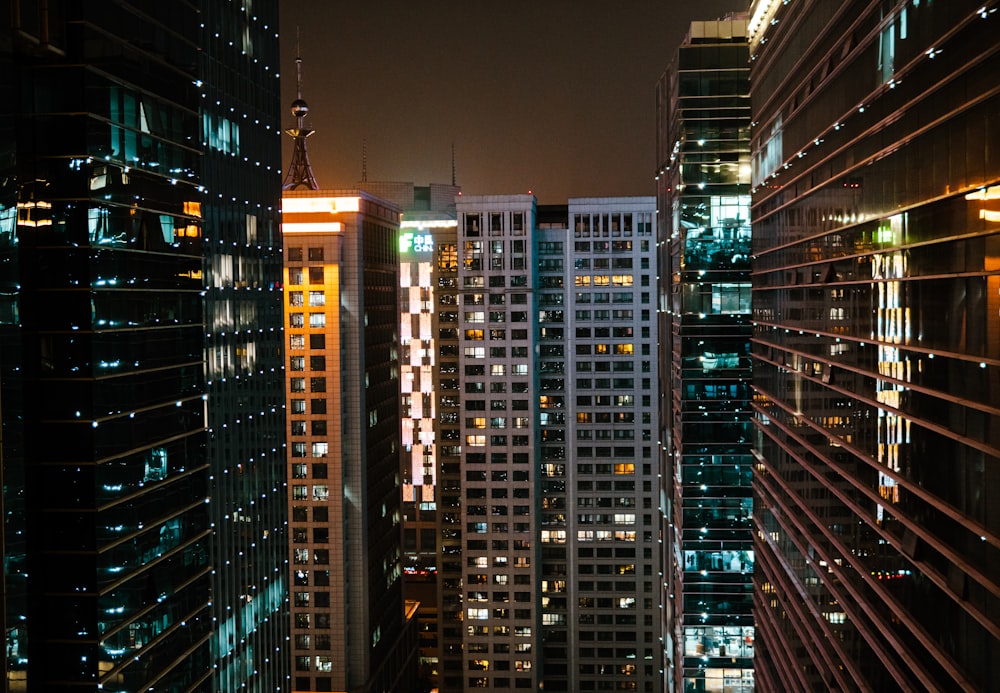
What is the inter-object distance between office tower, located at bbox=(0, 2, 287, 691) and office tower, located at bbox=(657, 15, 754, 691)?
36676 mm

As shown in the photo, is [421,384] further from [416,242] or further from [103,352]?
[103,352]

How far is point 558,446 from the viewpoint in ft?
432

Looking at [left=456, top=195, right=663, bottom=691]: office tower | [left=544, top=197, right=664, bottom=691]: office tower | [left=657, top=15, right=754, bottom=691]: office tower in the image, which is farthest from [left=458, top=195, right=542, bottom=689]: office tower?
[left=657, top=15, right=754, bottom=691]: office tower

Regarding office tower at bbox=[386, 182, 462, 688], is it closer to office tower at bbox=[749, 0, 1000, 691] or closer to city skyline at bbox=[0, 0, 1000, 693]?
city skyline at bbox=[0, 0, 1000, 693]

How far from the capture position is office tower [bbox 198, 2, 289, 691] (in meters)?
67.4

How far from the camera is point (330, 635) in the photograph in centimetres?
10231

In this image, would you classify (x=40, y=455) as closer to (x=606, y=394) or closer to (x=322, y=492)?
(x=322, y=492)

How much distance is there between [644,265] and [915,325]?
106920mm

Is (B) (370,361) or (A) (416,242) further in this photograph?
(A) (416,242)

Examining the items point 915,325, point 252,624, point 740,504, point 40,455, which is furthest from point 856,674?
point 252,624

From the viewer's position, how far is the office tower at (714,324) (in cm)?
7244

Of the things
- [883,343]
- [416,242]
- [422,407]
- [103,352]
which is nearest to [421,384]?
[422,407]

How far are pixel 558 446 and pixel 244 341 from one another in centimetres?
6554

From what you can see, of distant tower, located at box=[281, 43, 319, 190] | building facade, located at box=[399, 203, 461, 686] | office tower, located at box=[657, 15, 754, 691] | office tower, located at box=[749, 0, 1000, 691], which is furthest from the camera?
building facade, located at box=[399, 203, 461, 686]
